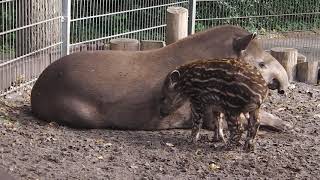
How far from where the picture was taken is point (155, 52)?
7.07m

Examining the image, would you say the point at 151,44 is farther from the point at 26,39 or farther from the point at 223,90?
the point at 223,90

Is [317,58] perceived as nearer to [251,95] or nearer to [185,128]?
[185,128]

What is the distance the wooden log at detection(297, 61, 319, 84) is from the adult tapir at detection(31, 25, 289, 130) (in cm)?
268

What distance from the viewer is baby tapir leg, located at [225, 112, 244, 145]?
6024mm

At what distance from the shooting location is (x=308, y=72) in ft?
31.5

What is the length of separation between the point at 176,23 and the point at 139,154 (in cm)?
353

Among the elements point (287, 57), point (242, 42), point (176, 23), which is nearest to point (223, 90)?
point (242, 42)

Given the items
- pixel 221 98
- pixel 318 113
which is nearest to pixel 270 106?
pixel 318 113

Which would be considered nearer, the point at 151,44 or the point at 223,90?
the point at 223,90

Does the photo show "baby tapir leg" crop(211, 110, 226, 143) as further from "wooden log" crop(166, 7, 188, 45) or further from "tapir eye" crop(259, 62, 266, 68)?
"wooden log" crop(166, 7, 188, 45)

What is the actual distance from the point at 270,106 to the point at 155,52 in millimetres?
1656

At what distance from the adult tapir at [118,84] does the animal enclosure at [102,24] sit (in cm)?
115

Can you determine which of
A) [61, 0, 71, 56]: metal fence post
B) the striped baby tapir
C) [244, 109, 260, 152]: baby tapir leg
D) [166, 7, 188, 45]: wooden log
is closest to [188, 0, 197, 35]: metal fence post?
[166, 7, 188, 45]: wooden log

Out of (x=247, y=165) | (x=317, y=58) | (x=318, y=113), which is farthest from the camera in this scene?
(x=317, y=58)
